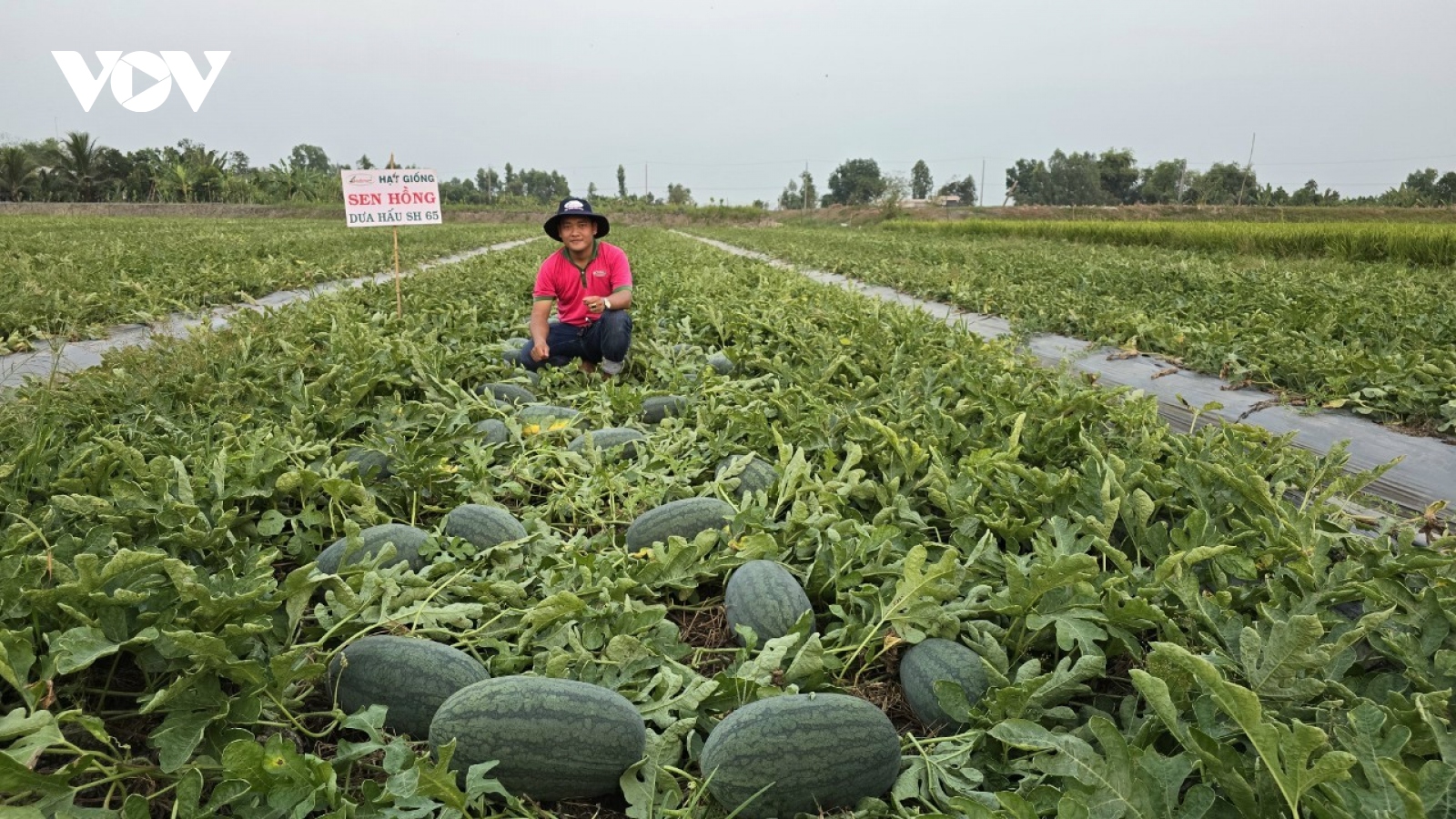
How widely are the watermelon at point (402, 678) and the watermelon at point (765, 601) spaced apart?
0.71 meters

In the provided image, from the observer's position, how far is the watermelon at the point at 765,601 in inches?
83.8

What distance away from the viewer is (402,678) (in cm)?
188

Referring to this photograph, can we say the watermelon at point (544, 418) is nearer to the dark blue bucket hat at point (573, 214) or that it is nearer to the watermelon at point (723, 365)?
the watermelon at point (723, 365)

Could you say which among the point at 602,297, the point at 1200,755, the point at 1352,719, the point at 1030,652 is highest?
the point at 602,297

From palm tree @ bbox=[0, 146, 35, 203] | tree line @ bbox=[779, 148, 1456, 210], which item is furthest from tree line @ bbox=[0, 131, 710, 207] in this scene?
tree line @ bbox=[779, 148, 1456, 210]

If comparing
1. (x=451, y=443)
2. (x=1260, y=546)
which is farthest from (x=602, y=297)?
(x=1260, y=546)

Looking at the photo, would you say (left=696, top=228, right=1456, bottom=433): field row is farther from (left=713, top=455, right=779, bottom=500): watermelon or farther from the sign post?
the sign post

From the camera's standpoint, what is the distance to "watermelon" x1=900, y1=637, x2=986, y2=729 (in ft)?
6.31

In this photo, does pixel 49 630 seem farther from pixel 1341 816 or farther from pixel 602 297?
pixel 602 297

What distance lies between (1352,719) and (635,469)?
239cm

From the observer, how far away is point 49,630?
181cm

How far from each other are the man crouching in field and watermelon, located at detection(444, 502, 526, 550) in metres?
2.79

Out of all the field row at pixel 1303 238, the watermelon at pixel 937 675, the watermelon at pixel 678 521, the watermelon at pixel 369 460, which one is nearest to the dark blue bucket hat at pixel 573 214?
the watermelon at pixel 369 460

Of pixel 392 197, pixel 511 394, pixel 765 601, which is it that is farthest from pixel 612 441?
pixel 392 197
